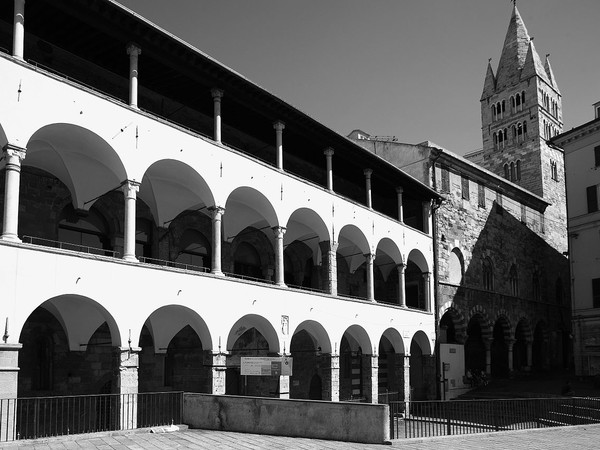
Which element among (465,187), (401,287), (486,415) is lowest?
(486,415)

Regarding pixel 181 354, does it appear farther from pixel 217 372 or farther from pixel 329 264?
pixel 329 264

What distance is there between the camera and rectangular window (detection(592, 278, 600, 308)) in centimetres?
3373

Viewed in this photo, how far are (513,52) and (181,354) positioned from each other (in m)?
55.5

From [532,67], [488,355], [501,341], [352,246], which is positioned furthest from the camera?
[532,67]

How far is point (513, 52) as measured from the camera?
6650 centimetres

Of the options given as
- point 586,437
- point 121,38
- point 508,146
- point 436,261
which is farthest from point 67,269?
point 508,146

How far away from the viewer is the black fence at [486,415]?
54.5 ft

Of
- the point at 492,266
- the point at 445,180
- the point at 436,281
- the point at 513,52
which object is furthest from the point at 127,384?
the point at 513,52

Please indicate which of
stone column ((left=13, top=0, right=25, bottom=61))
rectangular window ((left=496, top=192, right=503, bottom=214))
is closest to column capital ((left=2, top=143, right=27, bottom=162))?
stone column ((left=13, top=0, right=25, bottom=61))

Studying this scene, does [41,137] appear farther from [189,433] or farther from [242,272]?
[242,272]

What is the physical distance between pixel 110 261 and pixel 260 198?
7.53 m

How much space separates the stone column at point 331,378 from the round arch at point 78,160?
11.0 metres

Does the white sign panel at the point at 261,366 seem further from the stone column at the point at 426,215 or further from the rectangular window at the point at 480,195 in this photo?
the rectangular window at the point at 480,195

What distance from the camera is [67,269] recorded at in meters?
16.1
